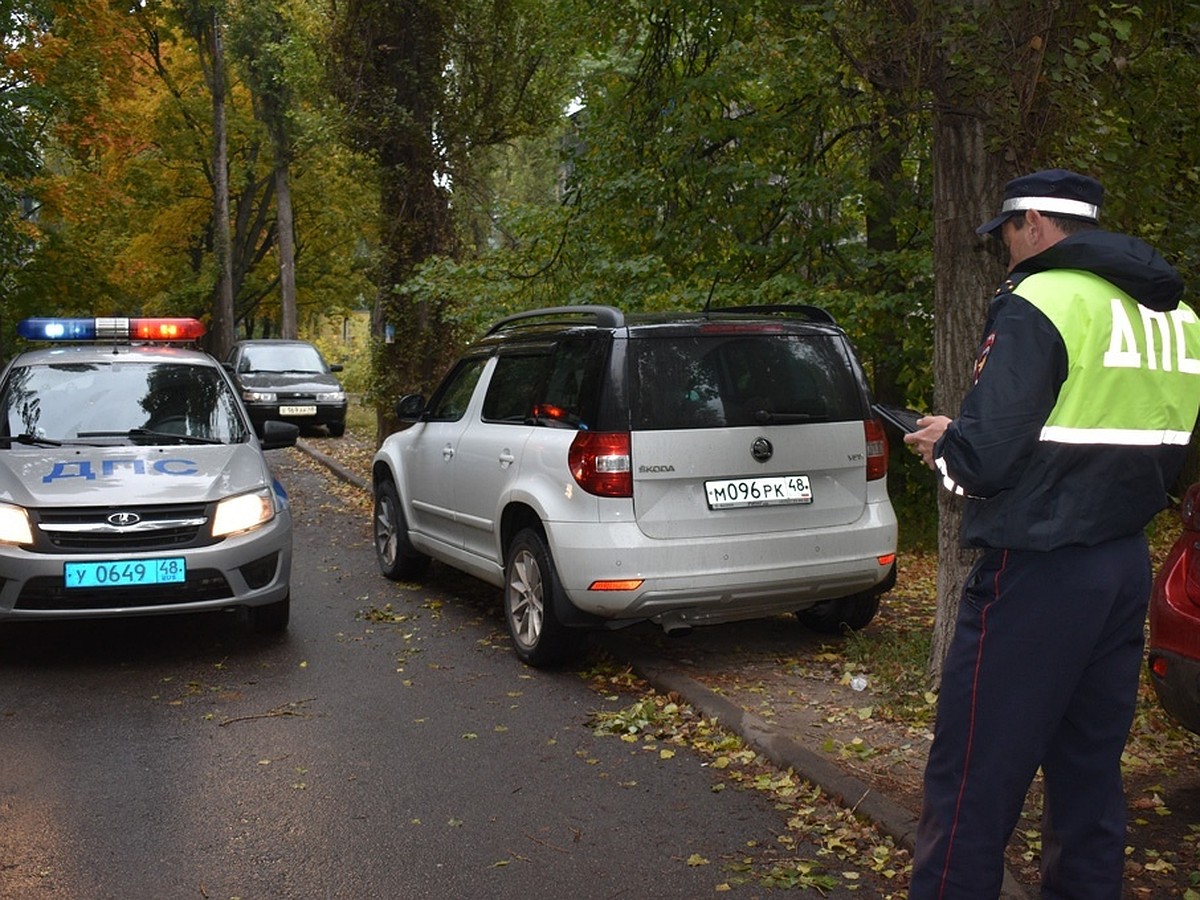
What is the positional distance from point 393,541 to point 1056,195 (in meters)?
7.29

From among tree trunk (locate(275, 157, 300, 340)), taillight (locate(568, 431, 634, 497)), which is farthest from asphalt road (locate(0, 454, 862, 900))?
tree trunk (locate(275, 157, 300, 340))

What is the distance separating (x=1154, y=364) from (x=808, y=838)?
7.35 ft

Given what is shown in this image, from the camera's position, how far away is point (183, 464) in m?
7.66

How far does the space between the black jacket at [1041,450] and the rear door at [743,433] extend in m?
3.31

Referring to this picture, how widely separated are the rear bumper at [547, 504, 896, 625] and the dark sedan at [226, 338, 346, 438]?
1719 centimetres

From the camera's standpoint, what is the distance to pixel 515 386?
25.9ft

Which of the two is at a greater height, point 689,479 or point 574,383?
point 574,383

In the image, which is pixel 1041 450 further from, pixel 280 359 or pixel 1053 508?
pixel 280 359

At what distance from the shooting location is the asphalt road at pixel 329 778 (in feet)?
14.5

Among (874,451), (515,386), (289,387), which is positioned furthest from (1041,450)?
(289,387)

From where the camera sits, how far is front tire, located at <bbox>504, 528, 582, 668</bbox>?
22.5 ft

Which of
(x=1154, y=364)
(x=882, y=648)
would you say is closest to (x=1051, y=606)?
(x=1154, y=364)

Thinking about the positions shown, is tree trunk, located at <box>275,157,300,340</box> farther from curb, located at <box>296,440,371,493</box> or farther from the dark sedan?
curb, located at <box>296,440,371,493</box>

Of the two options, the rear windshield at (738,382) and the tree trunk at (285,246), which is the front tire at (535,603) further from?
the tree trunk at (285,246)
